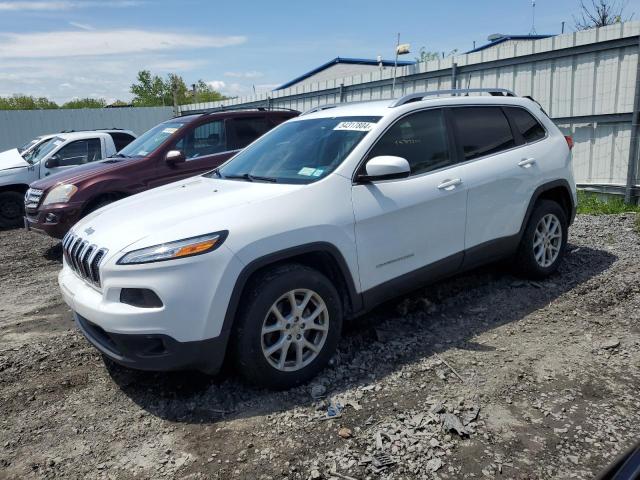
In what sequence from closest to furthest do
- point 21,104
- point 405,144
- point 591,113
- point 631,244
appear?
1. point 405,144
2. point 631,244
3. point 591,113
4. point 21,104

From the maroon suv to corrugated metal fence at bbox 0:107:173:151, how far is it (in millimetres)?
13350

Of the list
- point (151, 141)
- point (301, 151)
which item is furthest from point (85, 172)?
point (301, 151)

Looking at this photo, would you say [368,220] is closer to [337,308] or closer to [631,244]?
[337,308]

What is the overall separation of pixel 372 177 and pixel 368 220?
32 cm

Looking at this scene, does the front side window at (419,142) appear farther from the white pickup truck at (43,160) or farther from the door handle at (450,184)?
the white pickup truck at (43,160)

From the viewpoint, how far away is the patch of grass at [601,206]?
749 cm

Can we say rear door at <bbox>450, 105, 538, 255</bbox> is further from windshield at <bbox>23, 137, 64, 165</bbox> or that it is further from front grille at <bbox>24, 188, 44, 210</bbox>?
windshield at <bbox>23, 137, 64, 165</bbox>

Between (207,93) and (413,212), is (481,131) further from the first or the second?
(207,93)

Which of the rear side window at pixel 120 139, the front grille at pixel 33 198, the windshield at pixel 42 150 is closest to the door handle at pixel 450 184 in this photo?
the front grille at pixel 33 198

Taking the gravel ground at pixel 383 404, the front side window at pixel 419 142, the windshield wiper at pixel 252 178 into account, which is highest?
the front side window at pixel 419 142

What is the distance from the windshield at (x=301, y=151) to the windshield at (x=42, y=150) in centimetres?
709

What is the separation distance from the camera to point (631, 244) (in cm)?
606

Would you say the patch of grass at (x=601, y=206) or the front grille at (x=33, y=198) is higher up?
the front grille at (x=33, y=198)

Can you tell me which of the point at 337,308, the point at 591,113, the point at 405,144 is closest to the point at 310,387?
the point at 337,308
